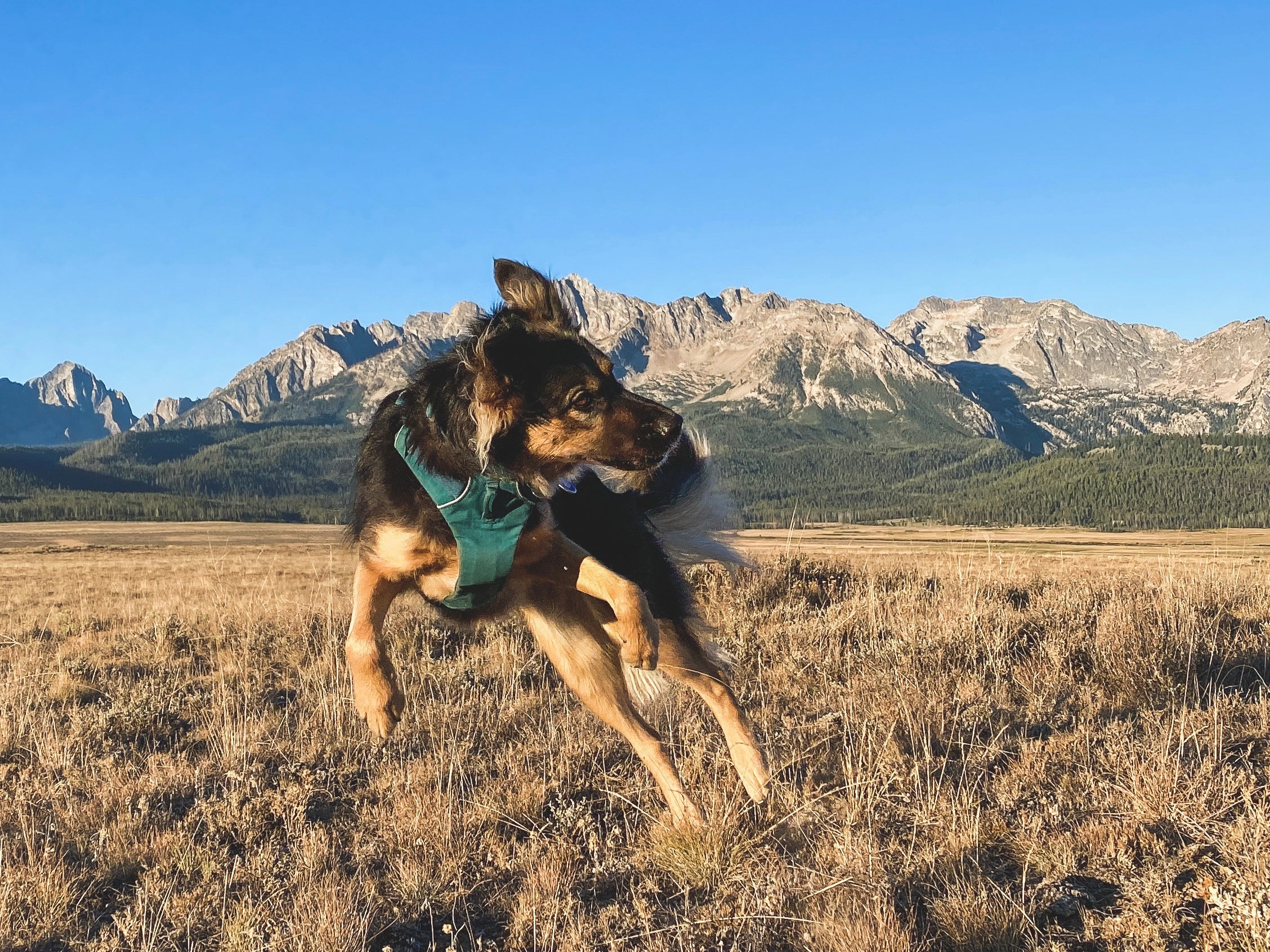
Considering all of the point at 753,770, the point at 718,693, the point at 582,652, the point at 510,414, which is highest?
the point at 510,414

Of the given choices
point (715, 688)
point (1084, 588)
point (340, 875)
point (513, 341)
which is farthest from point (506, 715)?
point (1084, 588)

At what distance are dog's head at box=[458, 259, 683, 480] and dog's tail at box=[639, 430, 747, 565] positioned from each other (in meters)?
1.61

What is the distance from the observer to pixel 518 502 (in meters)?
3.74

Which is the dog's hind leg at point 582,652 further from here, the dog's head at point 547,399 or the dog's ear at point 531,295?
the dog's ear at point 531,295

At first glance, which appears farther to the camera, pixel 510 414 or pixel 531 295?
pixel 531 295

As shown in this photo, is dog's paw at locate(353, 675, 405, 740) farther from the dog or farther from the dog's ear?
the dog's ear

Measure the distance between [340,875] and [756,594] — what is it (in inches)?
269

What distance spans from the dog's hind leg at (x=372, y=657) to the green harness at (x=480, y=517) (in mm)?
522

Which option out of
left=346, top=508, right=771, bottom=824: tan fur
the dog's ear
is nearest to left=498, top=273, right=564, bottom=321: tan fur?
the dog's ear

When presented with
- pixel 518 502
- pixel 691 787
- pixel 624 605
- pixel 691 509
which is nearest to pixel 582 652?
pixel 691 787

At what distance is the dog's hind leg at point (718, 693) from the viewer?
436 centimetres

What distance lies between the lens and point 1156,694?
5742 millimetres

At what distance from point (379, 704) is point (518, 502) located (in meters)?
1.21

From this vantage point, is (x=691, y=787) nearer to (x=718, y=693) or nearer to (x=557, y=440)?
(x=718, y=693)
